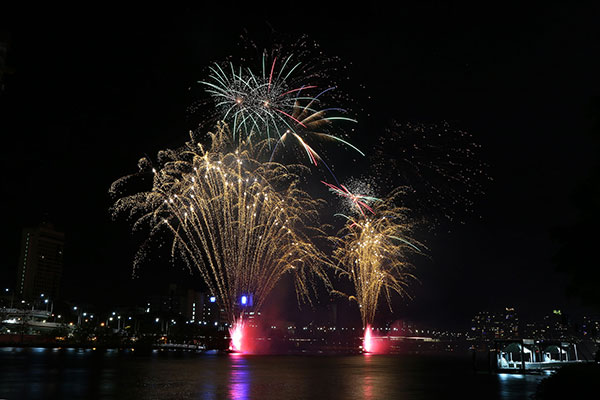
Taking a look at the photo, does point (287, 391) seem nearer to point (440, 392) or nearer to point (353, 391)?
point (353, 391)

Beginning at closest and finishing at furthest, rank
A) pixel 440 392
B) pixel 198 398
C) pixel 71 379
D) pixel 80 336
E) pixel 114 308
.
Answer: pixel 198 398, pixel 440 392, pixel 71 379, pixel 80 336, pixel 114 308

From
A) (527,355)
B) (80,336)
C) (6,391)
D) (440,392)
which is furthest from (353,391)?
(80,336)

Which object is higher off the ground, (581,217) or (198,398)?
(581,217)

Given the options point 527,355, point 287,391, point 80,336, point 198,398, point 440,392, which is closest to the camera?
point 198,398

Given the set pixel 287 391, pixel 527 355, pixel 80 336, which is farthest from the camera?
pixel 80 336

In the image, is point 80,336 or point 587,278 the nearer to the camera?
point 587,278

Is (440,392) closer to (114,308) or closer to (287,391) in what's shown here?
(287,391)

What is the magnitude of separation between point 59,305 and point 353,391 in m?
165

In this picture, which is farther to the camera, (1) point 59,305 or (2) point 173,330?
(1) point 59,305

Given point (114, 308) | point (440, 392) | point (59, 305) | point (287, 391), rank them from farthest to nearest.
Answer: point (114, 308)
point (59, 305)
point (440, 392)
point (287, 391)

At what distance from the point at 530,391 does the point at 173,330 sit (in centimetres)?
13056

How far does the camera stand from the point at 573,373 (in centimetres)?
1819

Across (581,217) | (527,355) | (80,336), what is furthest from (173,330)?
(581,217)

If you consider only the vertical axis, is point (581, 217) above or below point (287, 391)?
above
